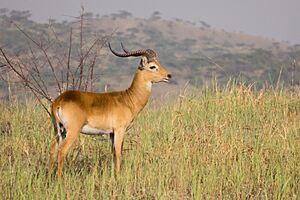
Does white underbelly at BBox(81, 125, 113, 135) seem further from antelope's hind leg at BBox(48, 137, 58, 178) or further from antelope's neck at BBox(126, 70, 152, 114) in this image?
antelope's neck at BBox(126, 70, 152, 114)

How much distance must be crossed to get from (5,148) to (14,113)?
7.58ft

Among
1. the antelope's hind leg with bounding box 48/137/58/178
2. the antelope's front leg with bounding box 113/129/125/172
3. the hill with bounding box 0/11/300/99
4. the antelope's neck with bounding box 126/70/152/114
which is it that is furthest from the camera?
the hill with bounding box 0/11/300/99

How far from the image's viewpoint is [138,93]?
7.76 metres

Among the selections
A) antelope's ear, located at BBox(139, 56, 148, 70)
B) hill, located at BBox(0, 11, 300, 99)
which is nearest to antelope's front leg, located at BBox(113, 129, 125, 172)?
antelope's ear, located at BBox(139, 56, 148, 70)

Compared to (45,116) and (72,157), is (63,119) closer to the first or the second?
(72,157)

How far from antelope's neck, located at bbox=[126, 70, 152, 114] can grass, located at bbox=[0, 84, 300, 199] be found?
1.53ft

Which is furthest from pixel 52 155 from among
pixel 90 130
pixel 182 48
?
pixel 182 48

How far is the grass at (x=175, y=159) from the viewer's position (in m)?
6.10

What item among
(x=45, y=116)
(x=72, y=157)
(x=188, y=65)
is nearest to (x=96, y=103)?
(x=72, y=157)

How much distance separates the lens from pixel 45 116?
10.1 metres

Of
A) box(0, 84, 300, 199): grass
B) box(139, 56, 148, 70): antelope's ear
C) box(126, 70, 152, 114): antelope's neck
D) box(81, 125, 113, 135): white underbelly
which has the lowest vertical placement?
box(0, 84, 300, 199): grass

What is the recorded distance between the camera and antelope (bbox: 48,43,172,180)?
6547 millimetres

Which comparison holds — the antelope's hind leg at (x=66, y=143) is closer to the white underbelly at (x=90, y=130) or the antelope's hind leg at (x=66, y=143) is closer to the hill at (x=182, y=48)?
the white underbelly at (x=90, y=130)

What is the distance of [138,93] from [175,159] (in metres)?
1.15
